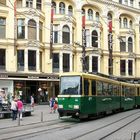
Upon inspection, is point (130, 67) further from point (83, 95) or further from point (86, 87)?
point (83, 95)

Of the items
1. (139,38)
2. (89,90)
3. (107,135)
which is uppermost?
(139,38)

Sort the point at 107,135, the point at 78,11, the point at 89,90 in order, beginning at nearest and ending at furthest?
the point at 107,135 → the point at 89,90 → the point at 78,11

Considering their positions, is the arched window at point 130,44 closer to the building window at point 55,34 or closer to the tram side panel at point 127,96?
the building window at point 55,34

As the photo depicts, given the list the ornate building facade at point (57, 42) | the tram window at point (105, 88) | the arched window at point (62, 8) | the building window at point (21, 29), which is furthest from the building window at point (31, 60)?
the tram window at point (105, 88)

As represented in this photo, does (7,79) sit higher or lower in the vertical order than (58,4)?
lower

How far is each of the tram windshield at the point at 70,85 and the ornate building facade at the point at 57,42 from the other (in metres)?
20.5

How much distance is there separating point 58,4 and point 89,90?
3575cm

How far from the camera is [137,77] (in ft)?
244

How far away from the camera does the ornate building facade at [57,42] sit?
54.0m

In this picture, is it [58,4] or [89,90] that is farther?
[58,4]

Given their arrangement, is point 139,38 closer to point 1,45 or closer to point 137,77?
point 137,77

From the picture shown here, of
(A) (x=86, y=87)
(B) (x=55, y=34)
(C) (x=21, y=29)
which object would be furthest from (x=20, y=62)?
(A) (x=86, y=87)

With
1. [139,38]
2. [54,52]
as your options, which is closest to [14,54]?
[54,52]

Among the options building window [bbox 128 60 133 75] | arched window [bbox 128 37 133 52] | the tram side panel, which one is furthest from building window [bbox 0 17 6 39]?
arched window [bbox 128 37 133 52]
